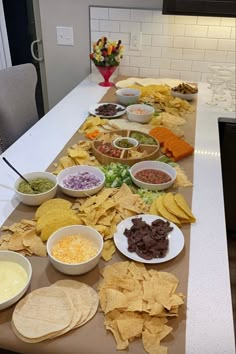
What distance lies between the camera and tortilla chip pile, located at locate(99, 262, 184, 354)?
30.3 inches

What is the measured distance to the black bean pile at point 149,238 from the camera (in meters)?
0.98

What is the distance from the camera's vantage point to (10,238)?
103 centimetres

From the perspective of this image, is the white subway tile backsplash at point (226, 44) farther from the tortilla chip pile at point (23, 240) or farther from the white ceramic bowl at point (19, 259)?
the white ceramic bowl at point (19, 259)

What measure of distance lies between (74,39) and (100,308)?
215 cm

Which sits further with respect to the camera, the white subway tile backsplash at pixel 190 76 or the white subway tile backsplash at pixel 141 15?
the white subway tile backsplash at pixel 190 76

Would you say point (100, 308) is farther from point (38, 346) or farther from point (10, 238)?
point (10, 238)

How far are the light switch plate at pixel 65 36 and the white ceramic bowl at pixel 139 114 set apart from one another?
94 cm

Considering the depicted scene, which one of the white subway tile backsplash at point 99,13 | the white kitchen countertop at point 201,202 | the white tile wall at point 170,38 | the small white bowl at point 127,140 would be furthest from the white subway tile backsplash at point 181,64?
the small white bowl at point 127,140

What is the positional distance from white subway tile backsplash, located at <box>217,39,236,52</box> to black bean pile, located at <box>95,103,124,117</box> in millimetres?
916

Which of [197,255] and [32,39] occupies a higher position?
[32,39]

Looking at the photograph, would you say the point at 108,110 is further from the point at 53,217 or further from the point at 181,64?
the point at 53,217

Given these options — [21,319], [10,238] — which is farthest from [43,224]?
[21,319]

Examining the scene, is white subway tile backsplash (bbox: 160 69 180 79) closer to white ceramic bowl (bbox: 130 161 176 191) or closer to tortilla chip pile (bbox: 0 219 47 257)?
white ceramic bowl (bbox: 130 161 176 191)

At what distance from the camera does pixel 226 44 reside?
2311mm
